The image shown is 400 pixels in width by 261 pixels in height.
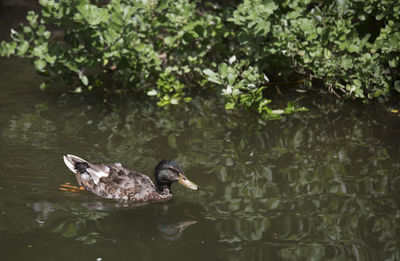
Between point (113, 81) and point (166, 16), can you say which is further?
point (113, 81)

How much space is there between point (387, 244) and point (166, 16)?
18.9 feet

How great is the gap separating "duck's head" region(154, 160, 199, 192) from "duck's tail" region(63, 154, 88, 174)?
0.97 m

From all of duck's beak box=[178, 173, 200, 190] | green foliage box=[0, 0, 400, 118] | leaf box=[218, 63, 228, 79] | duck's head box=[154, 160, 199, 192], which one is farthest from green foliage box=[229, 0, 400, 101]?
duck's beak box=[178, 173, 200, 190]

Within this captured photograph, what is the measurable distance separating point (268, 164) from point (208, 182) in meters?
0.96

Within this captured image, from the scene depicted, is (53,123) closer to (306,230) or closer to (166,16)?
(166,16)

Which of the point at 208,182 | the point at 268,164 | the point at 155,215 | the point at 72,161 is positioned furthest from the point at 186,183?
the point at 72,161

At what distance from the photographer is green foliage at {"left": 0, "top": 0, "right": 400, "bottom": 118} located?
29.9 ft

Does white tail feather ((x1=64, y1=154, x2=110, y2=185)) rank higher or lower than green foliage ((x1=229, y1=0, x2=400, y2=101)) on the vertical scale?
lower

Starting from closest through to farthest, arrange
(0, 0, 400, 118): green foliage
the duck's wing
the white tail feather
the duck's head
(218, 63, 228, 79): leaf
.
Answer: the duck's head, the duck's wing, the white tail feather, (218, 63, 228, 79): leaf, (0, 0, 400, 118): green foliage

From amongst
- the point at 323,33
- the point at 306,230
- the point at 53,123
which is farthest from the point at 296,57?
the point at 306,230

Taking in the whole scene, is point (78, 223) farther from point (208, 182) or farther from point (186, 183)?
point (208, 182)

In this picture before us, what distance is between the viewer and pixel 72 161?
24.1ft

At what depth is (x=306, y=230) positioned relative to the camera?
5.82 m

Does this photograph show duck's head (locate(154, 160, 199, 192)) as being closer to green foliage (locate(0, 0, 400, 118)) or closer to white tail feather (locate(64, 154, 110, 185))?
white tail feather (locate(64, 154, 110, 185))
